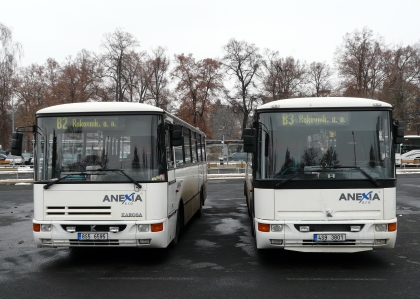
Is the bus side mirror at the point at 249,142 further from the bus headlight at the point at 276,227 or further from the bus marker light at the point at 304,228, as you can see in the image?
the bus marker light at the point at 304,228

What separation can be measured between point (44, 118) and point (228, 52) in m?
48.2

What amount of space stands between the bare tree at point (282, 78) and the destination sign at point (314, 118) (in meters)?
44.9

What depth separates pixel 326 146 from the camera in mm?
7832

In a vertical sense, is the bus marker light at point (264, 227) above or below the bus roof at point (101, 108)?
below

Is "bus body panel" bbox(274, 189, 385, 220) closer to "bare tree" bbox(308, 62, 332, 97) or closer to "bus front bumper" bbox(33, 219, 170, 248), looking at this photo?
"bus front bumper" bbox(33, 219, 170, 248)

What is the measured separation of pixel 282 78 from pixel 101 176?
155 ft

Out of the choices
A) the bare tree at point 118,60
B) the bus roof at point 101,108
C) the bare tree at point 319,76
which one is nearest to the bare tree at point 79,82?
the bare tree at point 118,60

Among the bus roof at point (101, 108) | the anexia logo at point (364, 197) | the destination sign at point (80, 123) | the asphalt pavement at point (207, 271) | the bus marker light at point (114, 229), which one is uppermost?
the bus roof at point (101, 108)

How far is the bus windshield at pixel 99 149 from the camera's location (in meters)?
8.04

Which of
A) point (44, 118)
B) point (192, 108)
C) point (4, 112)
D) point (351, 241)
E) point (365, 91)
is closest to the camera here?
point (351, 241)

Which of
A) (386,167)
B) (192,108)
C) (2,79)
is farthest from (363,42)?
(386,167)

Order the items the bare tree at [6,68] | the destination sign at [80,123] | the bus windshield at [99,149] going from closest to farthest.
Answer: the bus windshield at [99,149], the destination sign at [80,123], the bare tree at [6,68]

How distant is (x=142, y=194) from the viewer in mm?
7949

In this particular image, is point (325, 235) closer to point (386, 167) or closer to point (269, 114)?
point (386, 167)
